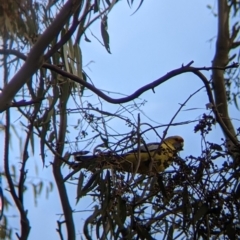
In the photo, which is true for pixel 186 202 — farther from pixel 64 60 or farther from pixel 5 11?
pixel 5 11

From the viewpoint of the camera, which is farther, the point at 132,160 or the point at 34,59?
the point at 132,160

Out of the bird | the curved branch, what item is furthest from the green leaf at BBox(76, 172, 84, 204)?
the curved branch

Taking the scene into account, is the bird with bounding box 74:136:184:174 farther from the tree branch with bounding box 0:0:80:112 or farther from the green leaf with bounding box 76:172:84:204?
the tree branch with bounding box 0:0:80:112

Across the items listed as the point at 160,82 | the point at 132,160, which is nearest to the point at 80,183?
the point at 132,160

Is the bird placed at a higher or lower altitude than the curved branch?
lower

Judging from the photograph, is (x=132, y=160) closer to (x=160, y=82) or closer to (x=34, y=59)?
(x=160, y=82)

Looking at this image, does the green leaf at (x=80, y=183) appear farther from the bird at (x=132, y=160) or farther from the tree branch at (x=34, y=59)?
the tree branch at (x=34, y=59)

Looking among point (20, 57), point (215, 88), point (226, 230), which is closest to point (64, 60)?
point (20, 57)

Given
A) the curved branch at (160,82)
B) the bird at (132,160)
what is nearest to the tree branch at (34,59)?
→ the curved branch at (160,82)

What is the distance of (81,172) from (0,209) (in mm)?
311

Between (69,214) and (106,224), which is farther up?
(69,214)

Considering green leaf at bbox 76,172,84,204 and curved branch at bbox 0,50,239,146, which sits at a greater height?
curved branch at bbox 0,50,239,146

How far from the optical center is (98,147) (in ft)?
5.33

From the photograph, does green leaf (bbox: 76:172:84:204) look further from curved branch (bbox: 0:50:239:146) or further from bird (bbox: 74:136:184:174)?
curved branch (bbox: 0:50:239:146)
